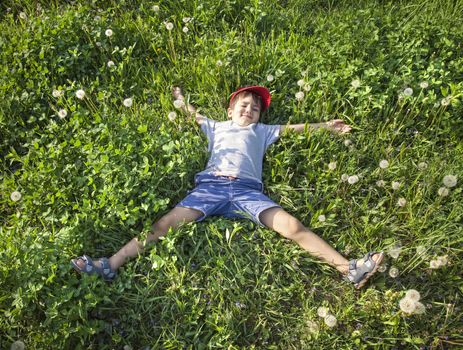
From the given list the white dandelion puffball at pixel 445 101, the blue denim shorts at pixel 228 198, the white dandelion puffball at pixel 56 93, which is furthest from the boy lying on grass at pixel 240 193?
the white dandelion puffball at pixel 56 93

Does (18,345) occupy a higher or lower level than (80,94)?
lower

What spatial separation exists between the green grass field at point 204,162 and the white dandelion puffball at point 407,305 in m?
Answer: 0.01

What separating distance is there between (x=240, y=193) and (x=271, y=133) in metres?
0.61

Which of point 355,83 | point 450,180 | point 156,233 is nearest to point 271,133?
point 355,83

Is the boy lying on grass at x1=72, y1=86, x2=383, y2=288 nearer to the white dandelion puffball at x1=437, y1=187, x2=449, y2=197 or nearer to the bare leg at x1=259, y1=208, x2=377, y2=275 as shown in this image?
the bare leg at x1=259, y1=208, x2=377, y2=275

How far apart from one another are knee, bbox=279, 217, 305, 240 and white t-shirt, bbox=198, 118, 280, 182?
43 centimetres

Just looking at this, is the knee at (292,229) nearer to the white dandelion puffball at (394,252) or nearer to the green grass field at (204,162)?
the green grass field at (204,162)

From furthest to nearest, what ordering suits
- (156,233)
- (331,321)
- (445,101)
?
(445,101) < (156,233) < (331,321)

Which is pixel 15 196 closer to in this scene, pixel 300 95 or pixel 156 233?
pixel 156 233

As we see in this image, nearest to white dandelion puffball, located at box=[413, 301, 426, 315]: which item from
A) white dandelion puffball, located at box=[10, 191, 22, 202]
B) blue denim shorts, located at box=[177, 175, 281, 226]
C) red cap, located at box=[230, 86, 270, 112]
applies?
blue denim shorts, located at box=[177, 175, 281, 226]

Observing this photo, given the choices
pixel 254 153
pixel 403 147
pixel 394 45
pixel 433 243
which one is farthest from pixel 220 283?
pixel 394 45

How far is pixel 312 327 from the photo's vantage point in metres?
2.29

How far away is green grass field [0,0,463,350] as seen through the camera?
7.50 feet

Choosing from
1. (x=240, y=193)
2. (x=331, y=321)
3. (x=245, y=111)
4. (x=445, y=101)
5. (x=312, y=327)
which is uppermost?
(x=445, y=101)
